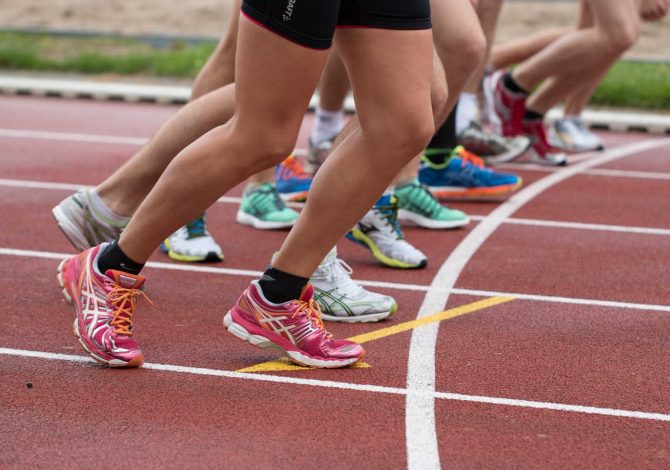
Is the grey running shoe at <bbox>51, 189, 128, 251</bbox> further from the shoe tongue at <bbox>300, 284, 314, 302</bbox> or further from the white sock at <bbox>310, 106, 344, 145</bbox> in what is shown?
the white sock at <bbox>310, 106, 344, 145</bbox>

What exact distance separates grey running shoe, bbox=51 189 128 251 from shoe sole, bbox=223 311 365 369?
0.96 m

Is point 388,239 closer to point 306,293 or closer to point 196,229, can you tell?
point 196,229

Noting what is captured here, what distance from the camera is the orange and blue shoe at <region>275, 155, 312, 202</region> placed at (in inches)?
265

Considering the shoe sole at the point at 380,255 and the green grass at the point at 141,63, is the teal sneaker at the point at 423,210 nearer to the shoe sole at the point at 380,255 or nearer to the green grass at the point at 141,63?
the shoe sole at the point at 380,255

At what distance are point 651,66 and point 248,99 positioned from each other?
36.0 feet

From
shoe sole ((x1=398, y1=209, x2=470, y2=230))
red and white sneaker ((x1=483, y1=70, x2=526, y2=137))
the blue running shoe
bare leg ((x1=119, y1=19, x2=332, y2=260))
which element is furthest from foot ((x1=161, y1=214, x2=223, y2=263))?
red and white sneaker ((x1=483, y1=70, x2=526, y2=137))

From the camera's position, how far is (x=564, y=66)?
8.11m

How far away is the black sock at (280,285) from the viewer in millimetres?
3795

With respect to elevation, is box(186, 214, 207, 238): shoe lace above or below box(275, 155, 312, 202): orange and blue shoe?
above

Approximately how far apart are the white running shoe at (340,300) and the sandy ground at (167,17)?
1216 centimetres

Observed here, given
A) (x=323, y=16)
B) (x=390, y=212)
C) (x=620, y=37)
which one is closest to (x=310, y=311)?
(x=323, y=16)

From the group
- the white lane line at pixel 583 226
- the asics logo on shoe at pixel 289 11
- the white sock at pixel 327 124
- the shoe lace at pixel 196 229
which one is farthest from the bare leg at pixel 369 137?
the white sock at pixel 327 124

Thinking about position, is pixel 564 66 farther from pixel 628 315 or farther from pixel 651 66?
pixel 651 66

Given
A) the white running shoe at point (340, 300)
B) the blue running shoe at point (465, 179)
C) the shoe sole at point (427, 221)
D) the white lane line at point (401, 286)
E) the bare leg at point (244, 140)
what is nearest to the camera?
the bare leg at point (244, 140)
